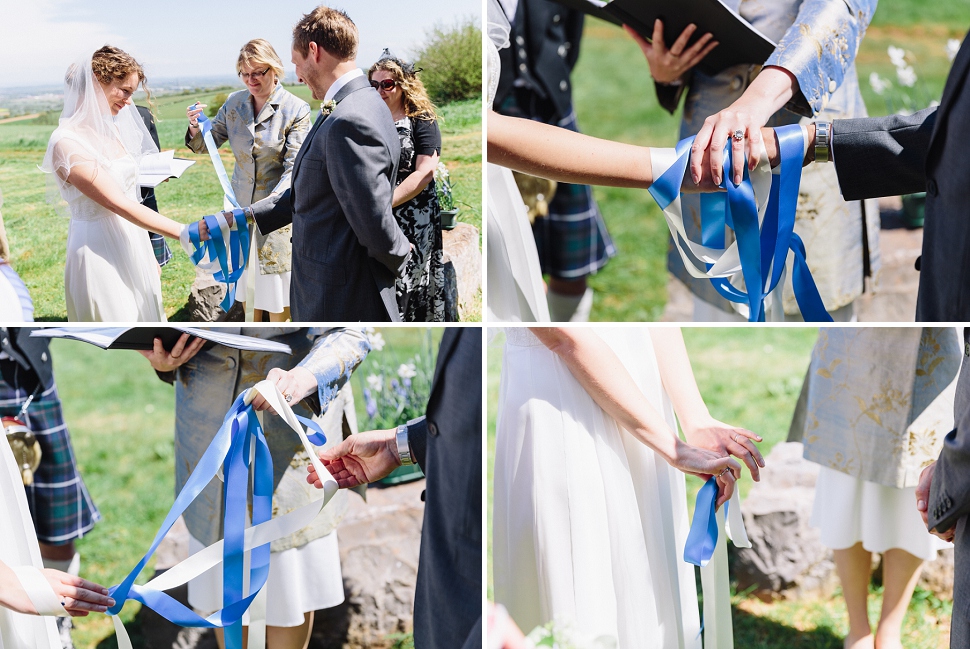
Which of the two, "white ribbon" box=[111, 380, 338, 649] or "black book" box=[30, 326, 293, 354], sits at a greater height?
"black book" box=[30, 326, 293, 354]

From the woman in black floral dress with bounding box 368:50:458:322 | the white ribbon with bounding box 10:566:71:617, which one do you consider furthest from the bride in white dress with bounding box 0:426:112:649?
the woman in black floral dress with bounding box 368:50:458:322

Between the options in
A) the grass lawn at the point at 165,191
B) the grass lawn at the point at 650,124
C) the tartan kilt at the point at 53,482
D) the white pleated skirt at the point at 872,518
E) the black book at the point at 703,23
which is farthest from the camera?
the grass lawn at the point at 650,124

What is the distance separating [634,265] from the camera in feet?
12.7

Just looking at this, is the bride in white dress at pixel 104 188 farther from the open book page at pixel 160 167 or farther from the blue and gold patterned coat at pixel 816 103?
the blue and gold patterned coat at pixel 816 103

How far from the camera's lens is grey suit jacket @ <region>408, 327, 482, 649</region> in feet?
5.09

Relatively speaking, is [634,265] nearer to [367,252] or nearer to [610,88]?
[610,88]

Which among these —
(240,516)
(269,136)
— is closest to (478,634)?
(240,516)

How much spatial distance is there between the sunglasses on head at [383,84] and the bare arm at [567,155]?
0.59 feet

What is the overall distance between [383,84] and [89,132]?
1.72 ft

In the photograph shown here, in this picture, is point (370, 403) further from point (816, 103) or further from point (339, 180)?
point (816, 103)

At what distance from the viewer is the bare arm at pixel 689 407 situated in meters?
1.61

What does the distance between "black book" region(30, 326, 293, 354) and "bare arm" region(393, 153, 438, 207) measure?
0.41m

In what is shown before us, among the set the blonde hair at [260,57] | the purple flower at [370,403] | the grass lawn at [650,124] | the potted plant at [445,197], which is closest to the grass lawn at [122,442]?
the purple flower at [370,403]

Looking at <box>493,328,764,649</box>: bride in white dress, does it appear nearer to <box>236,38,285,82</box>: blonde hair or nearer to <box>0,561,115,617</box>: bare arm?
<box>236,38,285,82</box>: blonde hair
